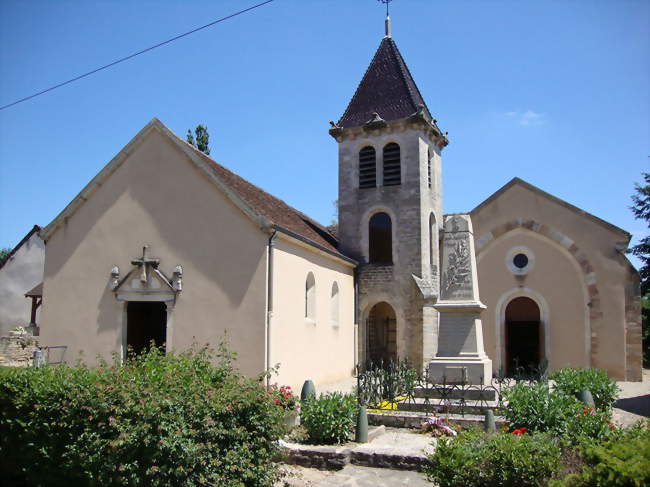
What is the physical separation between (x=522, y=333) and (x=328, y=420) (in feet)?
50.4

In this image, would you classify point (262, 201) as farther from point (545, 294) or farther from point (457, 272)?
point (545, 294)

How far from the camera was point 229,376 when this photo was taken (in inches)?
305

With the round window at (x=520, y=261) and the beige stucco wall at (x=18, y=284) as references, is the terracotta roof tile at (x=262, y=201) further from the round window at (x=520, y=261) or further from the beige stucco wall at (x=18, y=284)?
the beige stucco wall at (x=18, y=284)

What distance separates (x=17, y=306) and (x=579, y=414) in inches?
1345

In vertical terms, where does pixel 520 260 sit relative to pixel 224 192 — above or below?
below

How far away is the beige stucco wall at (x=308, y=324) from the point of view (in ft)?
50.0

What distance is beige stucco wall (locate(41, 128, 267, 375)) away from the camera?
15.0 m

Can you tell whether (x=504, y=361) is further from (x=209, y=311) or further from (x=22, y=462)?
(x=22, y=462)

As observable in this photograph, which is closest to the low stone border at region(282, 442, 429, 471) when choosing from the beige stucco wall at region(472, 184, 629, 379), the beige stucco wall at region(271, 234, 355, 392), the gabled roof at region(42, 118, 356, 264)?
the beige stucco wall at region(271, 234, 355, 392)

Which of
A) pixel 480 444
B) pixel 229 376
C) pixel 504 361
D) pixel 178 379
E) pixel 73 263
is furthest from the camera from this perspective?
pixel 504 361

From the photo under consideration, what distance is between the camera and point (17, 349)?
25.1m

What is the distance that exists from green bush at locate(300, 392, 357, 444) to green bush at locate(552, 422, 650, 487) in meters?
4.76

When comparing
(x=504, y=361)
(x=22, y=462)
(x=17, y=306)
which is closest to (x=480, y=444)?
(x=22, y=462)

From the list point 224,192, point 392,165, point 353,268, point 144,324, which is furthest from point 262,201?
point 392,165
